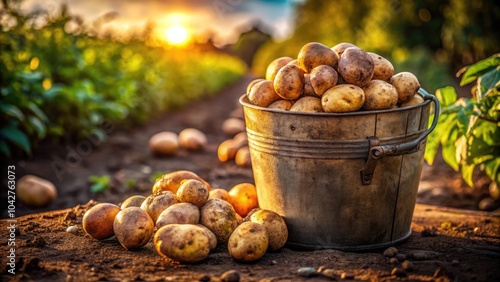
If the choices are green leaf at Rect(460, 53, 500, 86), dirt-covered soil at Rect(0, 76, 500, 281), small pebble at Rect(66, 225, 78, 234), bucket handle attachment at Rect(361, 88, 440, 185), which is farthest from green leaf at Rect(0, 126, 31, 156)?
green leaf at Rect(460, 53, 500, 86)

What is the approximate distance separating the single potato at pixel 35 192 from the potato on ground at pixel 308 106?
263 cm

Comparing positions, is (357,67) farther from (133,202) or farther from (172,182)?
(133,202)

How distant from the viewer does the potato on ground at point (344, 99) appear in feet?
9.41

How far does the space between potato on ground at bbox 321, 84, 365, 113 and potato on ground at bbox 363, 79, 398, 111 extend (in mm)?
80

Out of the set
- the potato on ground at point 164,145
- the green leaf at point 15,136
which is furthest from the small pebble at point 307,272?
the potato on ground at point 164,145

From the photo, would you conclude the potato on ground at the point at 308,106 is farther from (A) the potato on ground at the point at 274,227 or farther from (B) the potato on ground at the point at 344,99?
(A) the potato on ground at the point at 274,227

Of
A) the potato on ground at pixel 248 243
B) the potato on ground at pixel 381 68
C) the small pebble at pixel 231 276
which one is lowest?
the small pebble at pixel 231 276

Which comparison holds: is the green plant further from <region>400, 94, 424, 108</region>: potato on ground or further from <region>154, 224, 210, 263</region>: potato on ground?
<region>154, 224, 210, 263</region>: potato on ground

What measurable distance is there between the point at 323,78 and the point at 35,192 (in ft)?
9.48

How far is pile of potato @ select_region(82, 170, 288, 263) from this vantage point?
2707 millimetres

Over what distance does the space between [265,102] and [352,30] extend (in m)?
14.7

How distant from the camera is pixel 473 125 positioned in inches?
136

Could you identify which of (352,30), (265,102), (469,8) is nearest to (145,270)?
(265,102)

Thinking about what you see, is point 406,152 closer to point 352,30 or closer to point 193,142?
point 193,142
